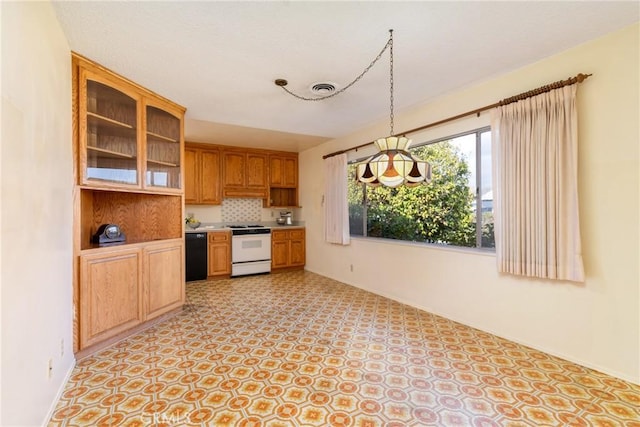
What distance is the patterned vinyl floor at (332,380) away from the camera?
5.92 feet

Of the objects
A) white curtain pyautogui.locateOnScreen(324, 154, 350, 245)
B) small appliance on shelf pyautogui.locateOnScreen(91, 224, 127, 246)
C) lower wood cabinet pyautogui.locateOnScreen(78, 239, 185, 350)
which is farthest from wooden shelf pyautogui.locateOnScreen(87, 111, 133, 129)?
white curtain pyautogui.locateOnScreen(324, 154, 350, 245)

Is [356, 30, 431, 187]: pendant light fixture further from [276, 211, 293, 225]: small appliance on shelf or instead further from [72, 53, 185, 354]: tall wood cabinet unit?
[276, 211, 293, 225]: small appliance on shelf

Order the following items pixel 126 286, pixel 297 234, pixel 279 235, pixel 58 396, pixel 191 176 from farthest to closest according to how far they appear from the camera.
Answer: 1. pixel 297 234
2. pixel 279 235
3. pixel 191 176
4. pixel 126 286
5. pixel 58 396

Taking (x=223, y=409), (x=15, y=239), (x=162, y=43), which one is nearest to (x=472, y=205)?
(x=223, y=409)

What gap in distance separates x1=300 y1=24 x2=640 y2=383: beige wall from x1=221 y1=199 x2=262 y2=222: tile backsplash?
162 inches

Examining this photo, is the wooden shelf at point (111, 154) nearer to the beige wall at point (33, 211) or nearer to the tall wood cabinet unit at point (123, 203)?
the tall wood cabinet unit at point (123, 203)

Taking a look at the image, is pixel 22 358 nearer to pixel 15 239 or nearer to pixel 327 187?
pixel 15 239

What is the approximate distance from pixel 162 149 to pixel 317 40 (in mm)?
2184

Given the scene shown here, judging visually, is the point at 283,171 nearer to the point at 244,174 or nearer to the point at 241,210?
the point at 244,174

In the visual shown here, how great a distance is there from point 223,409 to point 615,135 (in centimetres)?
326

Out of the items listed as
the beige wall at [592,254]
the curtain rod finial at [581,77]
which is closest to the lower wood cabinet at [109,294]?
the beige wall at [592,254]

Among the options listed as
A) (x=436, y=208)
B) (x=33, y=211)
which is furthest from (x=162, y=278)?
(x=436, y=208)

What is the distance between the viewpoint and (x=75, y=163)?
2.45 meters

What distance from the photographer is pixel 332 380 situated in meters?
2.18
